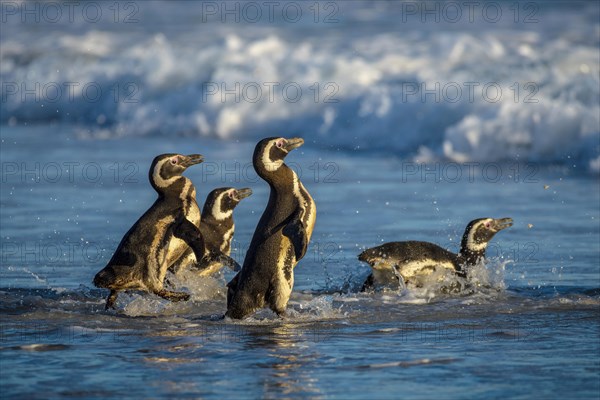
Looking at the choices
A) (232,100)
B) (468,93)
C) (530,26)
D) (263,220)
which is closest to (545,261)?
(263,220)

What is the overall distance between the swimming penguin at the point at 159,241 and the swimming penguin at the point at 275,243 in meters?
0.56

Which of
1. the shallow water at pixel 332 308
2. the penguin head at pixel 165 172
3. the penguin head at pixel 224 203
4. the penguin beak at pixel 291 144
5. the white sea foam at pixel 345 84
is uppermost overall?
the white sea foam at pixel 345 84

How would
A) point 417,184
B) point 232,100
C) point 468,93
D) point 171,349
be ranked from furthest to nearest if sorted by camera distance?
point 232,100, point 468,93, point 417,184, point 171,349

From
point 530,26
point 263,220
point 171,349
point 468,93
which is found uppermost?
point 530,26

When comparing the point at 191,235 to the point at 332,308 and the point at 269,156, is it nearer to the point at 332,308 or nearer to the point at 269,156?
the point at 269,156

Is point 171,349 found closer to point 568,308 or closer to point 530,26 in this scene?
point 568,308

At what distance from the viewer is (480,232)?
10219 millimetres

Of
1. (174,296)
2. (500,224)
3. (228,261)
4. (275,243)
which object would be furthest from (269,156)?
(500,224)

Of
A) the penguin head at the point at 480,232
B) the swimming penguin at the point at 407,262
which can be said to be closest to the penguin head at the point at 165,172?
the swimming penguin at the point at 407,262

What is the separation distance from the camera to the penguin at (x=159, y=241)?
8961mm

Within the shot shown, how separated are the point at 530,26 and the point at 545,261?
16605 mm

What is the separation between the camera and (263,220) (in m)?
8.64

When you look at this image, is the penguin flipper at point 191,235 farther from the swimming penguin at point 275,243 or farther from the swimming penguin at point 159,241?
the swimming penguin at point 275,243

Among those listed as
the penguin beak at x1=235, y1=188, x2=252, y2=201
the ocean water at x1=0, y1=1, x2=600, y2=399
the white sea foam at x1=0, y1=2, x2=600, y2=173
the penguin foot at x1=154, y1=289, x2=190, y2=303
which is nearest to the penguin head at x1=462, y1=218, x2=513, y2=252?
the ocean water at x1=0, y1=1, x2=600, y2=399
